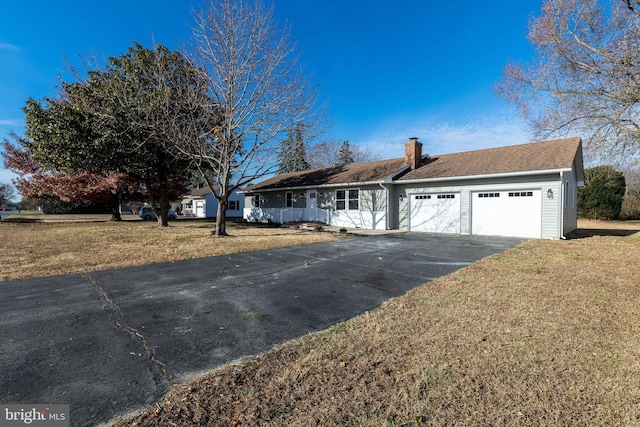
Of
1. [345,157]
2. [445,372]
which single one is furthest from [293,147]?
[345,157]

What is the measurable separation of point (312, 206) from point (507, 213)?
36.3 feet

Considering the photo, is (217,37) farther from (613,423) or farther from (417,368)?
(613,423)

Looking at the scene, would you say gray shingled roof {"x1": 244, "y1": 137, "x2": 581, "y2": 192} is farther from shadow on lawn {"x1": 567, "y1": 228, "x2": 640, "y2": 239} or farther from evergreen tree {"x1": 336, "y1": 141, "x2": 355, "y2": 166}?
evergreen tree {"x1": 336, "y1": 141, "x2": 355, "y2": 166}

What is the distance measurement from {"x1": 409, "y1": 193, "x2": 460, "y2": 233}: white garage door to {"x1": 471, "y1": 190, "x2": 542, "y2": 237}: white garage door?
0.80 m

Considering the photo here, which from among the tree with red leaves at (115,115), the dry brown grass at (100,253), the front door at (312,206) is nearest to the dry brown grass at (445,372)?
the dry brown grass at (100,253)

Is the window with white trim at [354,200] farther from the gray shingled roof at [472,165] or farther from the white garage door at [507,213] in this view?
the white garage door at [507,213]

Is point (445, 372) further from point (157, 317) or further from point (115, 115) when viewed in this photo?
point (115, 115)

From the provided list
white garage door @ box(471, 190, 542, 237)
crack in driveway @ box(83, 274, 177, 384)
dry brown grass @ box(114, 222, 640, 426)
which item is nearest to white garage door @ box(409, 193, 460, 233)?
white garage door @ box(471, 190, 542, 237)

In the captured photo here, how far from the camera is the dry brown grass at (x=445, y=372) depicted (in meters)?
2.03

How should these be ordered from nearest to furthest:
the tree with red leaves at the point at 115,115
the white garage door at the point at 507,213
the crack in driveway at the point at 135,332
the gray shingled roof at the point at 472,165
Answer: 1. the crack in driveway at the point at 135,332
2. the white garage door at the point at 507,213
3. the gray shingled roof at the point at 472,165
4. the tree with red leaves at the point at 115,115

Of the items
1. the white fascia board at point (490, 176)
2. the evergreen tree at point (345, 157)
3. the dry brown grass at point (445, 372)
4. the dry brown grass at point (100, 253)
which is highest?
the evergreen tree at point (345, 157)

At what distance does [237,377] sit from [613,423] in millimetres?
2689

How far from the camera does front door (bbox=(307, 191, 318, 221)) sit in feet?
63.6

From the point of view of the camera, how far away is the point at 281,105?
37.9 feet
